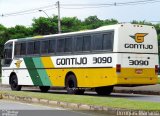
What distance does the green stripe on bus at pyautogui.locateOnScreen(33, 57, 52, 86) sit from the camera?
2881cm

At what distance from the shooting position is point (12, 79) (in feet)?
104

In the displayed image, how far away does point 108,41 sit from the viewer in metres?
24.2

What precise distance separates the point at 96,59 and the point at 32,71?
6.19m

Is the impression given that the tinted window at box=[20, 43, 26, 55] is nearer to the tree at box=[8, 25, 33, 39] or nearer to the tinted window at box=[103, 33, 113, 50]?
the tinted window at box=[103, 33, 113, 50]

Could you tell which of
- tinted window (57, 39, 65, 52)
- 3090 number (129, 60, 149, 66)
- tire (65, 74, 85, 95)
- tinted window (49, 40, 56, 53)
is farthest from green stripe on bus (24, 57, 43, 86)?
3090 number (129, 60, 149, 66)

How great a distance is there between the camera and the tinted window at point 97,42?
24.6 metres

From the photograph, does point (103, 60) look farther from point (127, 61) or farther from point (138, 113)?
point (138, 113)

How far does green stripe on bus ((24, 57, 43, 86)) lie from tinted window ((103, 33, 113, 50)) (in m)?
6.37

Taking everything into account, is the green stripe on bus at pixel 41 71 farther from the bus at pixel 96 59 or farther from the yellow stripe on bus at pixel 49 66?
the yellow stripe on bus at pixel 49 66

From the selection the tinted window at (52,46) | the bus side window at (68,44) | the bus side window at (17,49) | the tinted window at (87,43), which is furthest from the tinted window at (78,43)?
the bus side window at (17,49)

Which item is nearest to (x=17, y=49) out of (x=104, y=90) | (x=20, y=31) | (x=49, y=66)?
(x=49, y=66)

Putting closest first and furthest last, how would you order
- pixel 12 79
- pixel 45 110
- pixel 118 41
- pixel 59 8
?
pixel 45 110, pixel 118 41, pixel 12 79, pixel 59 8

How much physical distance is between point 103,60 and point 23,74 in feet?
25.8

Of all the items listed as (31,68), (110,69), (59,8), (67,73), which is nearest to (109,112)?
(110,69)
